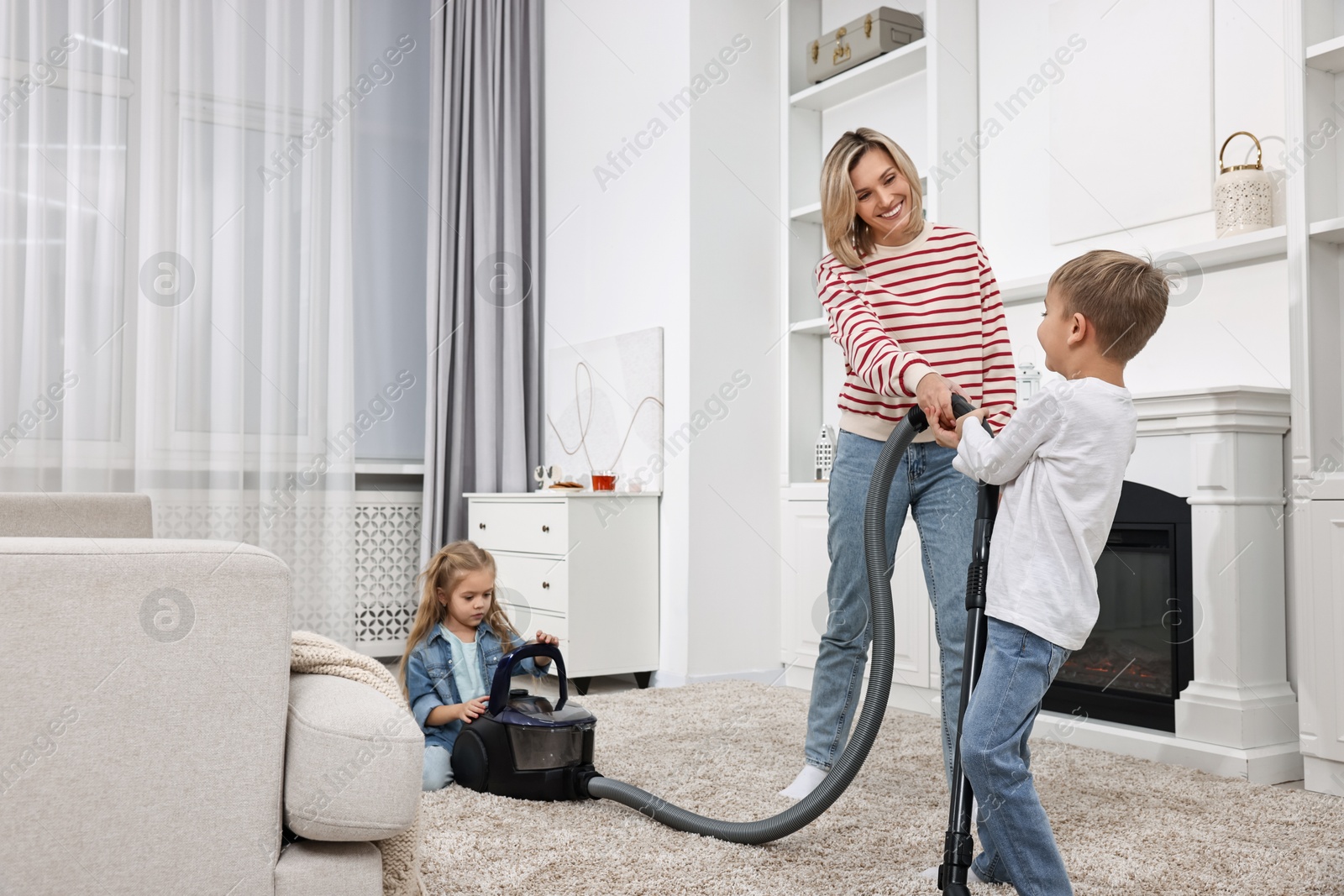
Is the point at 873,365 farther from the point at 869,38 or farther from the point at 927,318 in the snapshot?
the point at 869,38

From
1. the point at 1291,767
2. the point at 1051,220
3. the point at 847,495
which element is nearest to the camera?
the point at 847,495

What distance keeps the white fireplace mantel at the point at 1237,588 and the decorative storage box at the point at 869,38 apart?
161cm

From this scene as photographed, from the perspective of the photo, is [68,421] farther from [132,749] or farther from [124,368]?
[132,749]

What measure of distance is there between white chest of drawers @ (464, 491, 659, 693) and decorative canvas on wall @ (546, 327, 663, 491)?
0.22m

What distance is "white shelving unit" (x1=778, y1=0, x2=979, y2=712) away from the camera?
311cm

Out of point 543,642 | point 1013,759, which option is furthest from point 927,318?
point 543,642

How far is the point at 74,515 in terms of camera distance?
2021mm

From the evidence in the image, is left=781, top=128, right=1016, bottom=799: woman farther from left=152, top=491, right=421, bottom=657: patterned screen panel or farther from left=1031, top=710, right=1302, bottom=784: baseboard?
left=152, top=491, right=421, bottom=657: patterned screen panel

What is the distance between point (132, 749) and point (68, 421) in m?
2.85

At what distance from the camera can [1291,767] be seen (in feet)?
7.44

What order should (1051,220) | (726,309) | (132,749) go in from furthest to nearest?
(726,309) → (1051,220) → (132,749)

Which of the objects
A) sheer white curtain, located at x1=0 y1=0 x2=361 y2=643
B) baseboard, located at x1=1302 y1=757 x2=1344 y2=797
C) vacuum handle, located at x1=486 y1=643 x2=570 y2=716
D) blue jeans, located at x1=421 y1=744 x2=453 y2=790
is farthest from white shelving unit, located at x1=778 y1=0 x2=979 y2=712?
sheer white curtain, located at x1=0 y1=0 x2=361 y2=643

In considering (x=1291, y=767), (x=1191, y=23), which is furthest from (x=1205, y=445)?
(x=1191, y=23)

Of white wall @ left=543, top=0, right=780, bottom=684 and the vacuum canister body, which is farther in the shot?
white wall @ left=543, top=0, right=780, bottom=684
